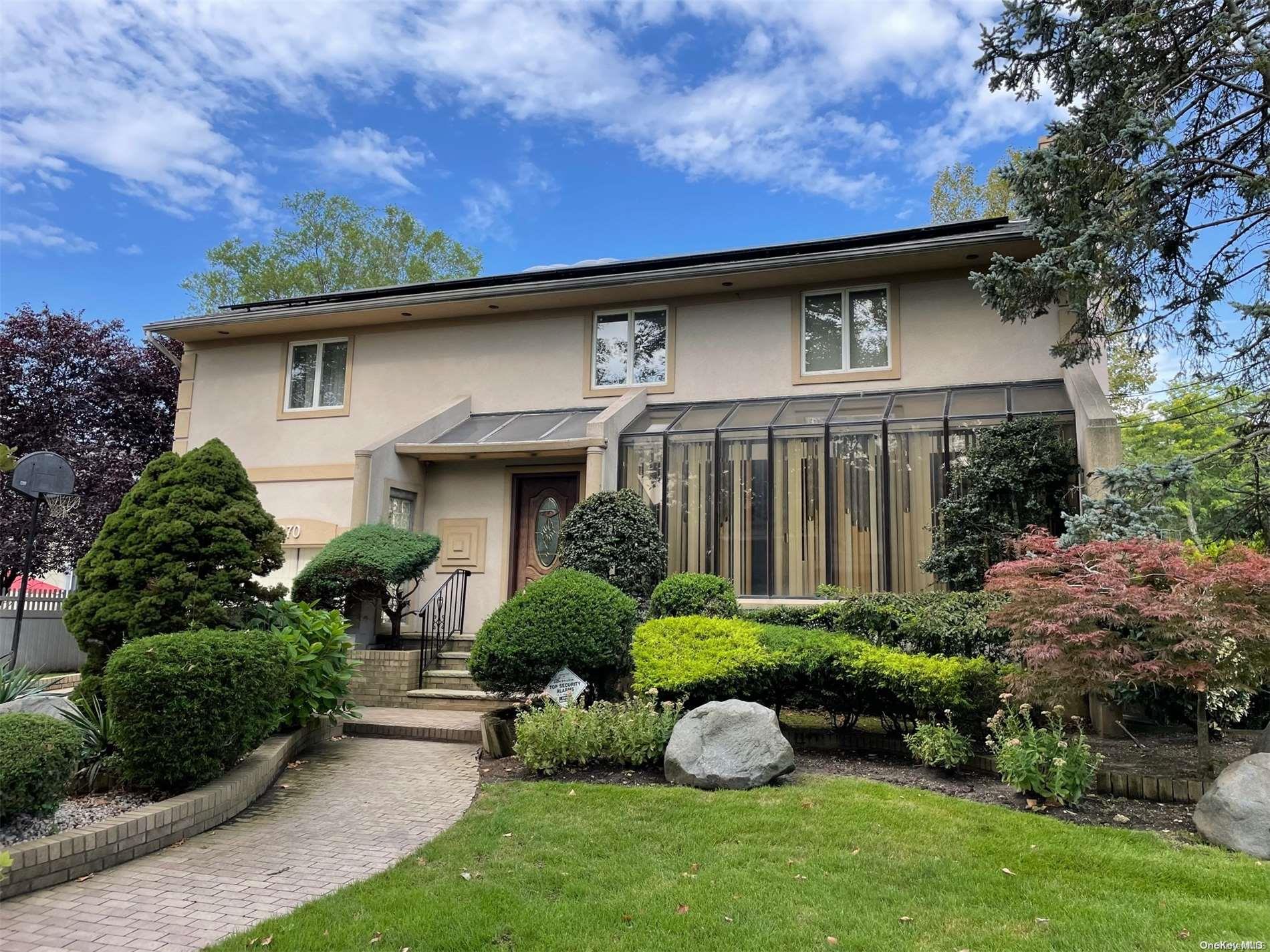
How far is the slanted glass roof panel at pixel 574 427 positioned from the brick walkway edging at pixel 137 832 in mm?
6399

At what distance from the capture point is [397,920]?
4094mm

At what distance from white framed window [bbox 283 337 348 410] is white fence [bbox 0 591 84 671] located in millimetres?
5871

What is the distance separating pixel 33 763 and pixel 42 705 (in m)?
2.05

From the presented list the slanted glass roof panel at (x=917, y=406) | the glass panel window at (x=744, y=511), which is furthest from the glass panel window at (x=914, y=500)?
the glass panel window at (x=744, y=511)

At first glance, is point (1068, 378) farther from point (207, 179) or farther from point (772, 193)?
point (207, 179)

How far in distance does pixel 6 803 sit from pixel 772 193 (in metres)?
15.6

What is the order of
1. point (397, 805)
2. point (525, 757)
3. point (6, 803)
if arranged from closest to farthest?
1. point (6, 803)
2. point (397, 805)
3. point (525, 757)

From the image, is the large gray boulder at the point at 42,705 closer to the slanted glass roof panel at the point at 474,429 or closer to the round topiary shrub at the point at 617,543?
the round topiary shrub at the point at 617,543

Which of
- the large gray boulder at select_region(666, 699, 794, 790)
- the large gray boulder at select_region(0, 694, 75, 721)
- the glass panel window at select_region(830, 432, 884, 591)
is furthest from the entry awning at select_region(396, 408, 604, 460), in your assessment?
the large gray boulder at select_region(0, 694, 75, 721)

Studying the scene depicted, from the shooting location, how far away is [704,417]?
12195 millimetres

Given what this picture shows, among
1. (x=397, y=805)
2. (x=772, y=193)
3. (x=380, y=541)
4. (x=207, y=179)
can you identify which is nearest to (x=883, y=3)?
(x=772, y=193)

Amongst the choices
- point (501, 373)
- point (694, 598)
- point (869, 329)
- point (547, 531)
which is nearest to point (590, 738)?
point (694, 598)

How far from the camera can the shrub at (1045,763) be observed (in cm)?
577

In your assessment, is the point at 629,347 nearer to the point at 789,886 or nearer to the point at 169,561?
the point at 169,561
